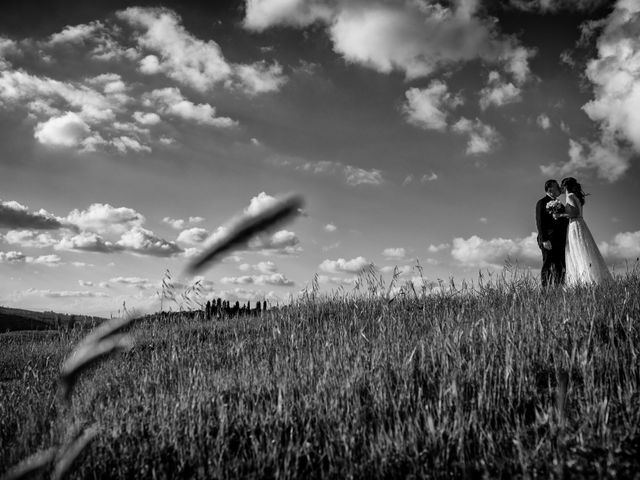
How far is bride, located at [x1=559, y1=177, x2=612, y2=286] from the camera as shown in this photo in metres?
9.34

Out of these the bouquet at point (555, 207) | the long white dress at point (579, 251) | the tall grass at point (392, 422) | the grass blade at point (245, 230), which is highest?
the bouquet at point (555, 207)

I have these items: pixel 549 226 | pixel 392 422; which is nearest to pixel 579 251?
pixel 549 226

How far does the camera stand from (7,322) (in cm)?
3011

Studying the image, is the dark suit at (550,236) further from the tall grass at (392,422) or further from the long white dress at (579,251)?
the tall grass at (392,422)

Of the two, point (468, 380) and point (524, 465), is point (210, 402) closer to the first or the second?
point (468, 380)

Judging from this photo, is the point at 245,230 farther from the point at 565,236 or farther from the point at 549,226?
the point at 565,236

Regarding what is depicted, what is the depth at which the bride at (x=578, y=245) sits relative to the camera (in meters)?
9.34

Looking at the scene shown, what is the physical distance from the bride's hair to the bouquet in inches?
15.1

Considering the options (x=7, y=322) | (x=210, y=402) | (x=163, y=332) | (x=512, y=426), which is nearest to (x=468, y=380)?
(x=512, y=426)

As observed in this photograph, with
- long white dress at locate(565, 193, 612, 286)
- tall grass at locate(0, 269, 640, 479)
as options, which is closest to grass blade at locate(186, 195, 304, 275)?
tall grass at locate(0, 269, 640, 479)

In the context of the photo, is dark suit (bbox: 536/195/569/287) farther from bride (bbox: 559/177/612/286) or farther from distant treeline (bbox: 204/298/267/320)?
distant treeline (bbox: 204/298/267/320)

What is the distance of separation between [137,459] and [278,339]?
3.92 metres

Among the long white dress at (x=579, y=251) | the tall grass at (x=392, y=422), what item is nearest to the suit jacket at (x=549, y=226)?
the long white dress at (x=579, y=251)

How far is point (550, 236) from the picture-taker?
392 inches
